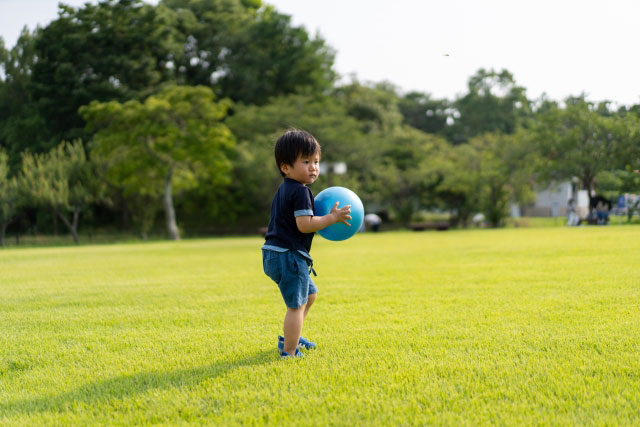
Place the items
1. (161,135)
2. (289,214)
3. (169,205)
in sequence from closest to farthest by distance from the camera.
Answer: (289,214), (161,135), (169,205)

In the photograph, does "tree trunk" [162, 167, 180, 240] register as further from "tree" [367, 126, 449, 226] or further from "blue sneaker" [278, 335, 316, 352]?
"blue sneaker" [278, 335, 316, 352]

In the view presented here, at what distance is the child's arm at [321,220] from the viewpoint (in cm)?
389

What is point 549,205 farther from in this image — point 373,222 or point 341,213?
point 341,213

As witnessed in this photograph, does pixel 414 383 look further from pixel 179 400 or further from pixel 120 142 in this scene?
pixel 120 142

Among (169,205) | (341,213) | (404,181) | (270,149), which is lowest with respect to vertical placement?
(169,205)

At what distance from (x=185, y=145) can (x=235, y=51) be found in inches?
618

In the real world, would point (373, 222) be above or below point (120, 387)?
above

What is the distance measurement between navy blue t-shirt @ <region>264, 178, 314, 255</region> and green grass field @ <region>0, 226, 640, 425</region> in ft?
2.85

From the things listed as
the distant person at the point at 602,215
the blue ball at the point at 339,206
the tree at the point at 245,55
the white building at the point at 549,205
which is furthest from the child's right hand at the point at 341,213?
the white building at the point at 549,205

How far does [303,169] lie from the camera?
395cm

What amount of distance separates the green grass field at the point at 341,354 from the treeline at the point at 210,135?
21184mm

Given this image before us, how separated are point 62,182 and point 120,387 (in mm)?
27469

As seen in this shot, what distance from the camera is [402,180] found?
3438 centimetres

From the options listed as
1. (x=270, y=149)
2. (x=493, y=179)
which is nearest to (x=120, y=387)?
(x=270, y=149)
